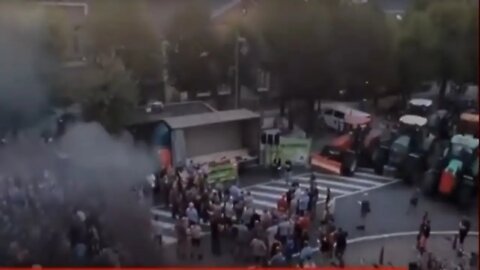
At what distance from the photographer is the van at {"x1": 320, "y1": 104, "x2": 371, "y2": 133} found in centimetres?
380

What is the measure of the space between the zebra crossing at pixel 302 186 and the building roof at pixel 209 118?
37cm

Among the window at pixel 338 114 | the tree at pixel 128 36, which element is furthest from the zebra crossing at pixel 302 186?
the tree at pixel 128 36

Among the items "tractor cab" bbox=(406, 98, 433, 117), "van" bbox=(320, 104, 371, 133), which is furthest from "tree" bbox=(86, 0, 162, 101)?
"tractor cab" bbox=(406, 98, 433, 117)

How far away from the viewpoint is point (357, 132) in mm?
3850

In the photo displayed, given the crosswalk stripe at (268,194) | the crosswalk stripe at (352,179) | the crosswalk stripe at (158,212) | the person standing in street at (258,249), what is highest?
the crosswalk stripe at (352,179)

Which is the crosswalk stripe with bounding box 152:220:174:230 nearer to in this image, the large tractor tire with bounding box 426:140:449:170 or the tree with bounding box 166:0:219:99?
the tree with bounding box 166:0:219:99

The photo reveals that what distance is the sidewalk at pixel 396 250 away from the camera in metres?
3.83

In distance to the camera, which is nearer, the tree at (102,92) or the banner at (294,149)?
the tree at (102,92)

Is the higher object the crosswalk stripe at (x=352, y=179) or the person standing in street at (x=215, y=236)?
the crosswalk stripe at (x=352, y=179)

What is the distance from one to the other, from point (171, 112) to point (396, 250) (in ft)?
4.54

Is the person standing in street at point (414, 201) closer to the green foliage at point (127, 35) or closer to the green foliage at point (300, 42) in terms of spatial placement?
the green foliage at point (300, 42)

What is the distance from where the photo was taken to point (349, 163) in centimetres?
388

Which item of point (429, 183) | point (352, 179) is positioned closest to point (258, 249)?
point (352, 179)

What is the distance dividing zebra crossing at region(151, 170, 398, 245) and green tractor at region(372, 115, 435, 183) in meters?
0.07
